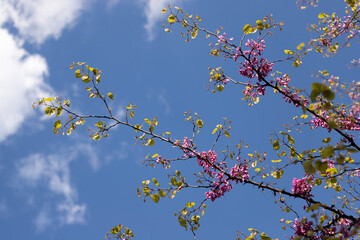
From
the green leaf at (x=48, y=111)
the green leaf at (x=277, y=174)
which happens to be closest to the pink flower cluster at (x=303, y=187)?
the green leaf at (x=277, y=174)

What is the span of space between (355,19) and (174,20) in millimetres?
3988

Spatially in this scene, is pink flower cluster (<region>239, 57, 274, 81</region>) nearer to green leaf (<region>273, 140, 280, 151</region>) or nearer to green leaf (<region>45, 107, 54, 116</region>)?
green leaf (<region>273, 140, 280, 151</region>)

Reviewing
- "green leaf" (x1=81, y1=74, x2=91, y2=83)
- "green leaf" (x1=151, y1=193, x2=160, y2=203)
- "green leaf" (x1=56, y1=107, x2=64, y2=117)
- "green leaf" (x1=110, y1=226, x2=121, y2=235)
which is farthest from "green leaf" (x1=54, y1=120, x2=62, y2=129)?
"green leaf" (x1=110, y1=226, x2=121, y2=235)

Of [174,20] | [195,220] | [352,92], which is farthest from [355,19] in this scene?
[195,220]

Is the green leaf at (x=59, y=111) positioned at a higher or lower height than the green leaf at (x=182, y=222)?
higher

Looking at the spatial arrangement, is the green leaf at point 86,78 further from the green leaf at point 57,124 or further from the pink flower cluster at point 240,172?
the pink flower cluster at point 240,172

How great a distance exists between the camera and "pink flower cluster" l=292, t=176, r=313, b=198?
15.2 feet

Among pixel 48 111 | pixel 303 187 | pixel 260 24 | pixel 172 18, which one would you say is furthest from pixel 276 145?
pixel 48 111

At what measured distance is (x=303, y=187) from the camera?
4656mm

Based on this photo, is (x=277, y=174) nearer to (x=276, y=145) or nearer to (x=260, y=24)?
(x=276, y=145)

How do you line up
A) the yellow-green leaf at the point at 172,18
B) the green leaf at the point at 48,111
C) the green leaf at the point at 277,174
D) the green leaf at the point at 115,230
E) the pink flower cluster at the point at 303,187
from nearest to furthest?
the pink flower cluster at the point at 303,187
the green leaf at the point at 48,111
the green leaf at the point at 277,174
the green leaf at the point at 115,230
the yellow-green leaf at the point at 172,18

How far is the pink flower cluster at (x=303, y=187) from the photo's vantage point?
463 centimetres

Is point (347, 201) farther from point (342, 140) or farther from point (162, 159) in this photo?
point (162, 159)

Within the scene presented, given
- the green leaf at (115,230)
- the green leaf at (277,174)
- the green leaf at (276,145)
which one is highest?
the green leaf at (115,230)
